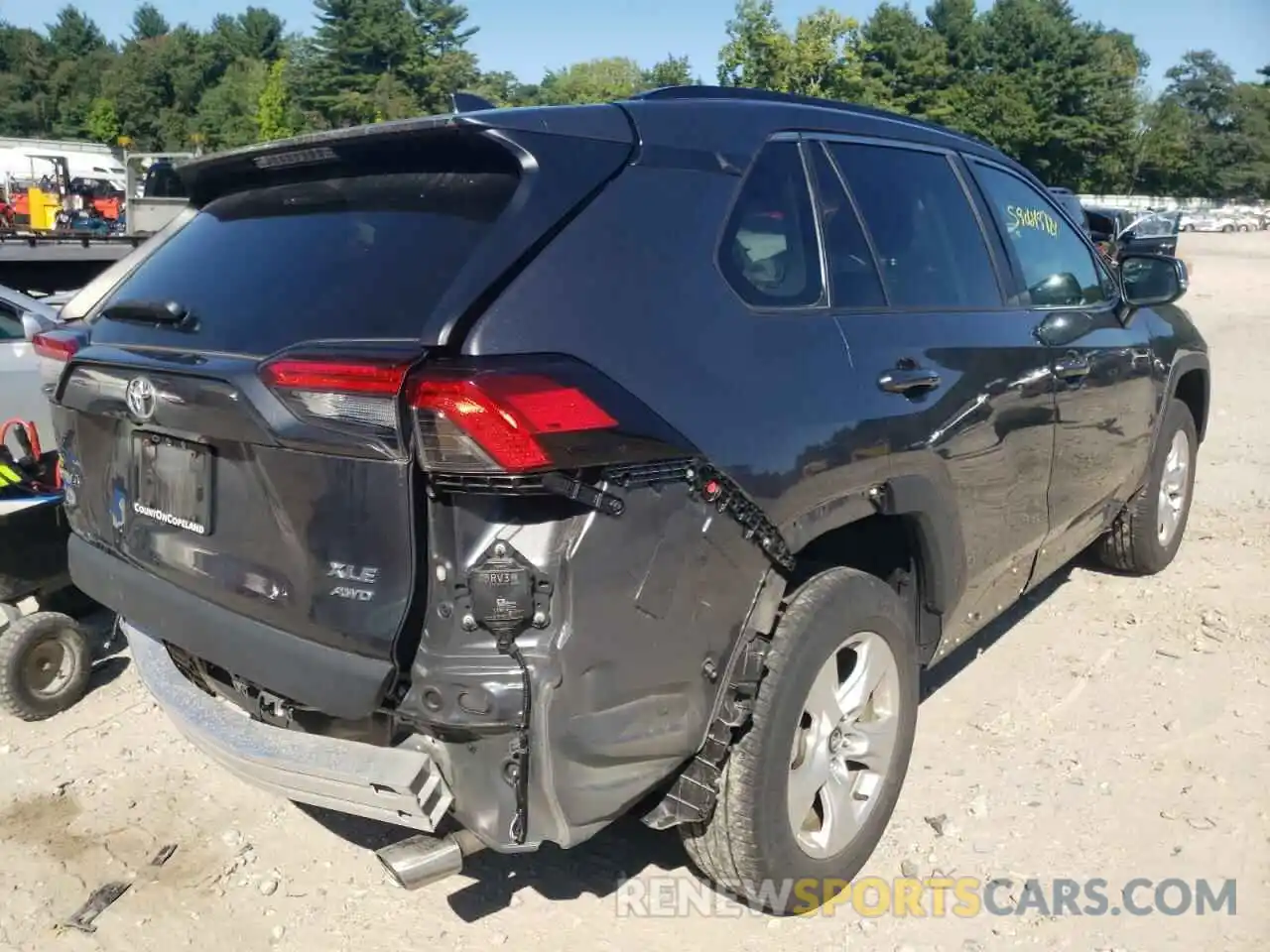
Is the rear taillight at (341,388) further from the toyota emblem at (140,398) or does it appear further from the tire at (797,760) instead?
the tire at (797,760)

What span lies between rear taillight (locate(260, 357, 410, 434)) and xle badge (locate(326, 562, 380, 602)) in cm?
29

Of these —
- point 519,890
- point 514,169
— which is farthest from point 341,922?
point 514,169

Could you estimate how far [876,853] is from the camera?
10.5 ft

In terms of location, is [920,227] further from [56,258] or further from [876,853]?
[56,258]

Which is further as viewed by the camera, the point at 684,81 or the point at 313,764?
the point at 684,81

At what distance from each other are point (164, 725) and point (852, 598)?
2.70m

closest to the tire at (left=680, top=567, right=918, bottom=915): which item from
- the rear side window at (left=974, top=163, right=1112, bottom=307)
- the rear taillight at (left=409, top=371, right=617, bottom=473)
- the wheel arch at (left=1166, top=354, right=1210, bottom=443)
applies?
the rear taillight at (left=409, top=371, right=617, bottom=473)

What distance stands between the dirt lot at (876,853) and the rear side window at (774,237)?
167cm

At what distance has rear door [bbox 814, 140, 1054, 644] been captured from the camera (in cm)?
296

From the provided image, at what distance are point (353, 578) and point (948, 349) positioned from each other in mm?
1894

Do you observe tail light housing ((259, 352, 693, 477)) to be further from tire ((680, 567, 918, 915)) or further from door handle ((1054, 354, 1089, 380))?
door handle ((1054, 354, 1089, 380))

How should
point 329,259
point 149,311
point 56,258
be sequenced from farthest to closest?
point 56,258, point 149,311, point 329,259

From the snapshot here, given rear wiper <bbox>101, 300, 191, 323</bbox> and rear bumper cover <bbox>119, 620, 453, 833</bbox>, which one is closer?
rear bumper cover <bbox>119, 620, 453, 833</bbox>

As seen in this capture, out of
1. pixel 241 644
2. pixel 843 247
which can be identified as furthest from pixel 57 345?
pixel 843 247
